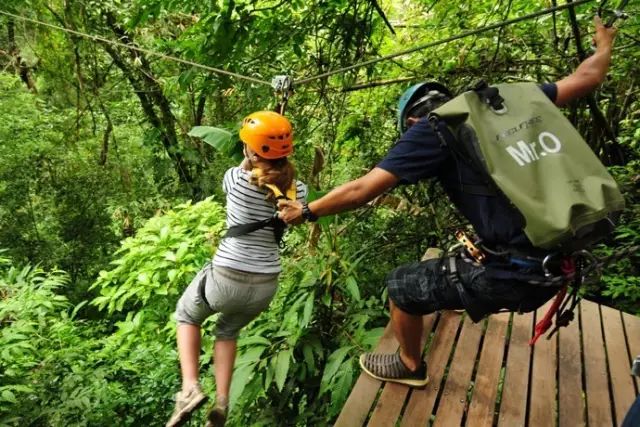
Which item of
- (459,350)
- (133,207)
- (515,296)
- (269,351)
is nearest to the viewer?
(515,296)

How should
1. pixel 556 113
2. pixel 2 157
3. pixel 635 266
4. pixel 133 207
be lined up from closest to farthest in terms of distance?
1. pixel 556 113
2. pixel 635 266
3. pixel 2 157
4. pixel 133 207

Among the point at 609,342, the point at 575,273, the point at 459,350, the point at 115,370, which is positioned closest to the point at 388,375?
the point at 459,350

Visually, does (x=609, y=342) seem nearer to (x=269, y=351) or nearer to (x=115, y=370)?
(x=269, y=351)

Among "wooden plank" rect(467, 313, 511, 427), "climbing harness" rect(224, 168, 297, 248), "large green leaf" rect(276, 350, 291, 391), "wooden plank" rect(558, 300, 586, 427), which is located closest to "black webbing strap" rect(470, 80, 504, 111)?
"climbing harness" rect(224, 168, 297, 248)

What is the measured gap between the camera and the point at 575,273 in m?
1.97

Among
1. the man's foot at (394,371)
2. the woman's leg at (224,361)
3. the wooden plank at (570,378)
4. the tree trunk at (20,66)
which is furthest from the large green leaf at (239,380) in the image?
A: the tree trunk at (20,66)

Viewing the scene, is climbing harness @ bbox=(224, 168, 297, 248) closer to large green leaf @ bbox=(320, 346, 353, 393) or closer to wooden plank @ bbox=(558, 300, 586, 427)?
large green leaf @ bbox=(320, 346, 353, 393)

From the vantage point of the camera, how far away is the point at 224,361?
2611 mm

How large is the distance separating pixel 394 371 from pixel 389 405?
18 cm

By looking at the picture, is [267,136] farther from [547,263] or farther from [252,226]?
[547,263]

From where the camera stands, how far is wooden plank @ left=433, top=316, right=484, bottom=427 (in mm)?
2342

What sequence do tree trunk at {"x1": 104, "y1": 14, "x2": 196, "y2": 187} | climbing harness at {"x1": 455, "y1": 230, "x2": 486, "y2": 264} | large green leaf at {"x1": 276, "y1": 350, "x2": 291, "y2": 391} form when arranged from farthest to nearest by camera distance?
tree trunk at {"x1": 104, "y1": 14, "x2": 196, "y2": 187}, large green leaf at {"x1": 276, "y1": 350, "x2": 291, "y2": 391}, climbing harness at {"x1": 455, "y1": 230, "x2": 486, "y2": 264}

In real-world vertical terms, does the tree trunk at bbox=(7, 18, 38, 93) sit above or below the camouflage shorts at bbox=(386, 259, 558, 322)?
above

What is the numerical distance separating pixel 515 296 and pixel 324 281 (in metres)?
1.46
